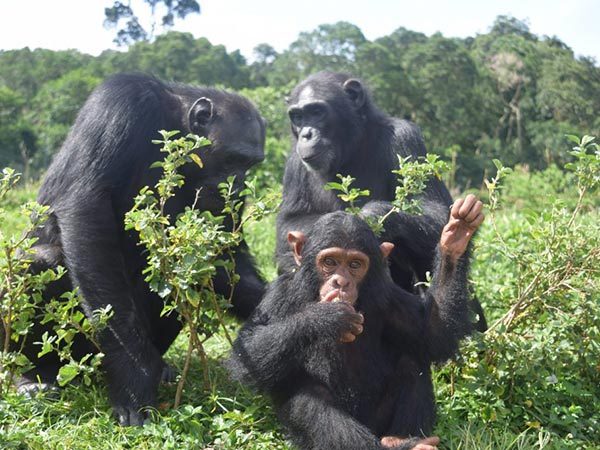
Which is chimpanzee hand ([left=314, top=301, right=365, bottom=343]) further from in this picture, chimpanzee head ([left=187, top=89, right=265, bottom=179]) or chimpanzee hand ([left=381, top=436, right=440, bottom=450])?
chimpanzee head ([left=187, top=89, right=265, bottom=179])

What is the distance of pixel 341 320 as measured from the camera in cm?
462

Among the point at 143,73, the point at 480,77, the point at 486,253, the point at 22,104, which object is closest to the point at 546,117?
the point at 480,77

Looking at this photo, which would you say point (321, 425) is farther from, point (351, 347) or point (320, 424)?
point (351, 347)

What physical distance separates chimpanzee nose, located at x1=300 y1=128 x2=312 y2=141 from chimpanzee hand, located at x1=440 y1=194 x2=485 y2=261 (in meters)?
2.57

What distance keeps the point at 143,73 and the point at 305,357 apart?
9.29 feet

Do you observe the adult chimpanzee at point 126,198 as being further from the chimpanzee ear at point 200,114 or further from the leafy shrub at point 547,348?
the leafy shrub at point 547,348

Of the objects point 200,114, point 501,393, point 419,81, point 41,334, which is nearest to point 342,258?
point 501,393

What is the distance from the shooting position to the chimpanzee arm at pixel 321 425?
4.49 metres

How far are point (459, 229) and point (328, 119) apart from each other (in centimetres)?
277

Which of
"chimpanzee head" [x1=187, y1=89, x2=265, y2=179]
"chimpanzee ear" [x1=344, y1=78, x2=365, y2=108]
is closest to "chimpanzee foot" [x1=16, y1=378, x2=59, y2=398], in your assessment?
"chimpanzee head" [x1=187, y1=89, x2=265, y2=179]

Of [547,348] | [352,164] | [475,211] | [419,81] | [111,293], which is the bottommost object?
[111,293]

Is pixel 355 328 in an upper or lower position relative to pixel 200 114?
lower

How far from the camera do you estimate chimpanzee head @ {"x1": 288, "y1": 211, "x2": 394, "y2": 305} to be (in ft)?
15.9

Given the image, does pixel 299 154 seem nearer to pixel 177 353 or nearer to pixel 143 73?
pixel 143 73
